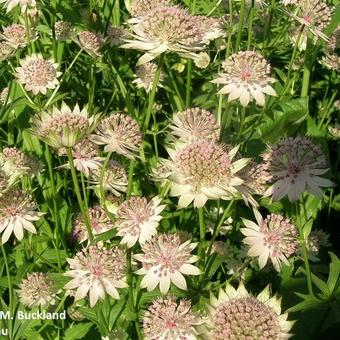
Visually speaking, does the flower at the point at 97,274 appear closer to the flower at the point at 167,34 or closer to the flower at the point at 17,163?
the flower at the point at 17,163

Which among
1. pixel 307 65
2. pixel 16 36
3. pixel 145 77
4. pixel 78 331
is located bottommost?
pixel 78 331

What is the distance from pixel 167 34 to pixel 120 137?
0.36 m

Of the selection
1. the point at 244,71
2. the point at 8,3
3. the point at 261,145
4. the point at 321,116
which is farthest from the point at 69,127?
the point at 321,116

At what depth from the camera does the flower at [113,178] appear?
2.01 metres

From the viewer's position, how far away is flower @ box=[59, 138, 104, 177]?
6.61 feet

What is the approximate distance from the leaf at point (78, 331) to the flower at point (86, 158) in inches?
20.7

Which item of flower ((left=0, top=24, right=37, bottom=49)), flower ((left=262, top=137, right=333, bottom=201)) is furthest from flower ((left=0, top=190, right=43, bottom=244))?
flower ((left=0, top=24, right=37, bottom=49))

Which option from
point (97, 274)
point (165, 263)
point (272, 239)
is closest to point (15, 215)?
point (97, 274)

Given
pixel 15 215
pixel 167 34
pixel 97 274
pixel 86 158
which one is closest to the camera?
pixel 97 274

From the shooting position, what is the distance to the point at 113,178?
202 cm

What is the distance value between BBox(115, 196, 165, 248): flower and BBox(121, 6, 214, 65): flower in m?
0.44

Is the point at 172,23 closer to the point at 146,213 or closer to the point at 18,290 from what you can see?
the point at 146,213

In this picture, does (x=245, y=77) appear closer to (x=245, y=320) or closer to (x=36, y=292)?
(x=245, y=320)

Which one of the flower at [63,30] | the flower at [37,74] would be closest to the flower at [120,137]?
the flower at [37,74]
